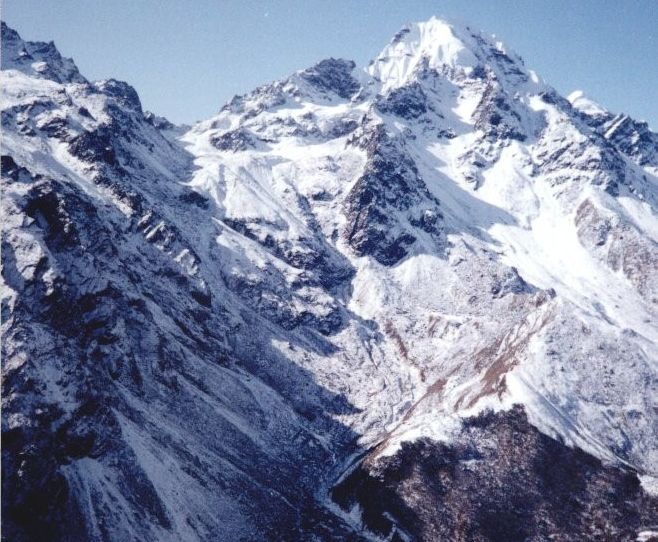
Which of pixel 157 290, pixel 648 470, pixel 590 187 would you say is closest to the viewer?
pixel 648 470

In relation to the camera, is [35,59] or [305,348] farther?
[35,59]

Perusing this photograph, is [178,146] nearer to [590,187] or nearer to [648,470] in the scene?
[590,187]

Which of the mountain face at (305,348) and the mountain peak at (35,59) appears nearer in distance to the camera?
the mountain face at (305,348)

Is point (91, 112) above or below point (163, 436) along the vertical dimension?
above

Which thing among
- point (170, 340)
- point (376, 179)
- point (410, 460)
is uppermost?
point (376, 179)

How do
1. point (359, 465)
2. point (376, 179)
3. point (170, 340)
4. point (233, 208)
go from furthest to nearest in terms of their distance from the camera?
point (376, 179) → point (233, 208) → point (170, 340) → point (359, 465)

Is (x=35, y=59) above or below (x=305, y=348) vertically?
above

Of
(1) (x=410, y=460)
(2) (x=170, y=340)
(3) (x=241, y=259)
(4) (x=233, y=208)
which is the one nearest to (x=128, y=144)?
(4) (x=233, y=208)

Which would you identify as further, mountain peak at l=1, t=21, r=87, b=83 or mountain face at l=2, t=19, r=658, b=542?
mountain peak at l=1, t=21, r=87, b=83
